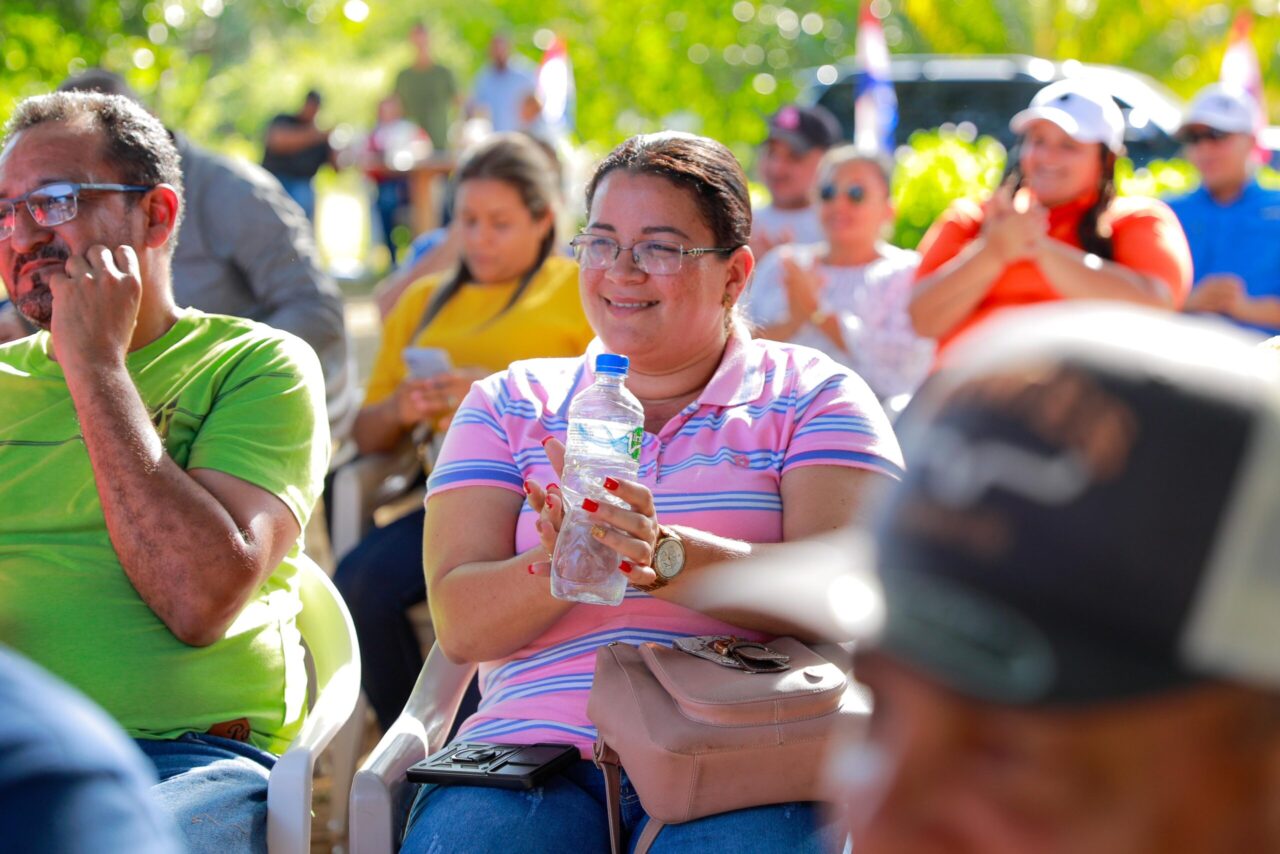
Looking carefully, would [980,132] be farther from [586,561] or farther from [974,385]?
[974,385]

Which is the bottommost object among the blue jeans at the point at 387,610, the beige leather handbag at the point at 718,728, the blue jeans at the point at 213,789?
the blue jeans at the point at 387,610

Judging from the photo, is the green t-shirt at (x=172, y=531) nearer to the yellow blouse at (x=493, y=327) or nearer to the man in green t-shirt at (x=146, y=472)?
the man in green t-shirt at (x=146, y=472)

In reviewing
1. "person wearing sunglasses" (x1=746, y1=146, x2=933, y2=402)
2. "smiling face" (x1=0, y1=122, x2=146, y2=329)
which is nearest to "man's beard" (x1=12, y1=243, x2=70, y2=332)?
"smiling face" (x1=0, y1=122, x2=146, y2=329)

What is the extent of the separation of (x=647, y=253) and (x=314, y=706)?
1095 mm

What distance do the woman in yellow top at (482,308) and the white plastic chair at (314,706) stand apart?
3.19ft

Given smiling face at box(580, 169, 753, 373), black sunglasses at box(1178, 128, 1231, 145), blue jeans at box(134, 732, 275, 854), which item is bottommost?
blue jeans at box(134, 732, 275, 854)

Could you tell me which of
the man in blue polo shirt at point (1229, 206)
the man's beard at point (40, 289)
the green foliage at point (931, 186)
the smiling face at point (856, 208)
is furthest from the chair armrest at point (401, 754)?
the green foliage at point (931, 186)

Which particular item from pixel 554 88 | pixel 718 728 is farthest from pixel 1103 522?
pixel 554 88

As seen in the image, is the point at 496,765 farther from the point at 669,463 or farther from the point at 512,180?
the point at 512,180

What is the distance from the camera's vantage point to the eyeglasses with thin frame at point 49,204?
2.70 metres

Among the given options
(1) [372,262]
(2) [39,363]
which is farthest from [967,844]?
(1) [372,262]

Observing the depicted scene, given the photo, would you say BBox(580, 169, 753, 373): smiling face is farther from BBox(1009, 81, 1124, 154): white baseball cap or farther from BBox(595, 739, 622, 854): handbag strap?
BBox(1009, 81, 1124, 154): white baseball cap

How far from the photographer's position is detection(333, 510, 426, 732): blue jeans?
3811 millimetres

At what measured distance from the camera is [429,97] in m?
15.9
